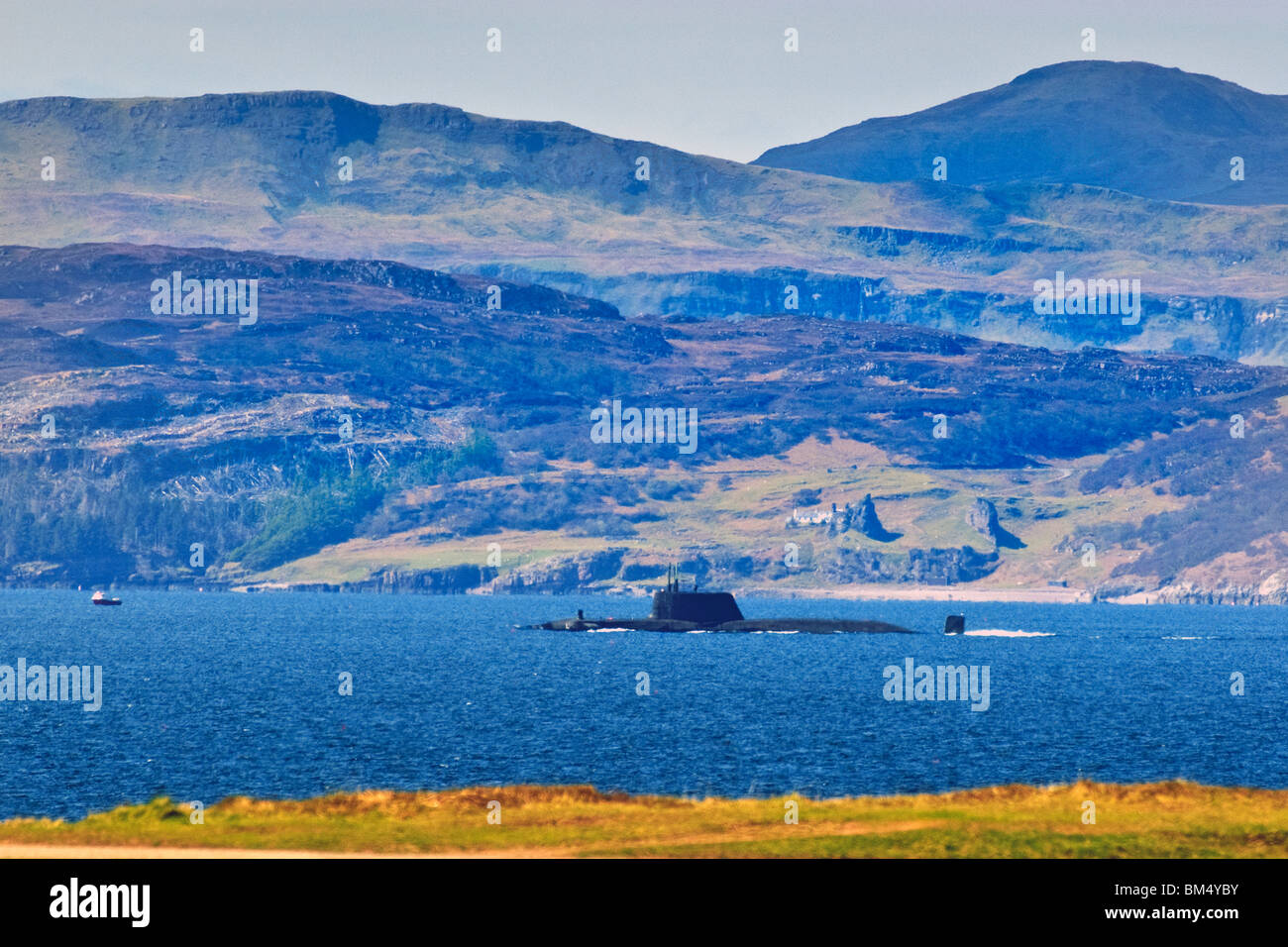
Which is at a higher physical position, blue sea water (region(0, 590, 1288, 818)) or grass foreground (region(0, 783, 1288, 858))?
grass foreground (region(0, 783, 1288, 858))

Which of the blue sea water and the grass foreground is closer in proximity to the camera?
the grass foreground

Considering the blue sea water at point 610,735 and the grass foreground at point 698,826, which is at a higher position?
the grass foreground at point 698,826

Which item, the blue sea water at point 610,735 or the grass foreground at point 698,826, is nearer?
the grass foreground at point 698,826

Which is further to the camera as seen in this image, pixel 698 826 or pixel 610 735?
pixel 610 735

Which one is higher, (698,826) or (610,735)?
(698,826)
